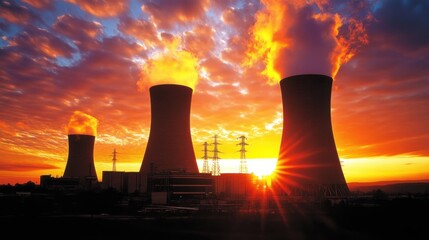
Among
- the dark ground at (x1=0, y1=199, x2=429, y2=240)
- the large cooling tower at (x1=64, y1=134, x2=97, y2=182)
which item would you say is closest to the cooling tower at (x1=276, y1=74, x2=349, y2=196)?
the dark ground at (x1=0, y1=199, x2=429, y2=240)

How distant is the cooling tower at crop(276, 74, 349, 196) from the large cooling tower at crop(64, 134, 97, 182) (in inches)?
930

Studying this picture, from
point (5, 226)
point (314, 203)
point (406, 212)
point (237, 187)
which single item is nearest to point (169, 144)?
point (314, 203)

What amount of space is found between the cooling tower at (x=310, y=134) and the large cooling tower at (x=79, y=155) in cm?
2362

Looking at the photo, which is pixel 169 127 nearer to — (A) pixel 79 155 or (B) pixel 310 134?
(B) pixel 310 134

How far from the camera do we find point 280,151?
24828 mm

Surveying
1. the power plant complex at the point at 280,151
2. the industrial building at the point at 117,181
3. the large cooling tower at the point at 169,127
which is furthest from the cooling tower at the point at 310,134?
the industrial building at the point at 117,181

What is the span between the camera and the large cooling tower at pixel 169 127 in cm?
2867

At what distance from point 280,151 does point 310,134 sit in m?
2.38

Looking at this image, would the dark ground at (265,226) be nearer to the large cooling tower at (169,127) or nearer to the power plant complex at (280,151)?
the power plant complex at (280,151)

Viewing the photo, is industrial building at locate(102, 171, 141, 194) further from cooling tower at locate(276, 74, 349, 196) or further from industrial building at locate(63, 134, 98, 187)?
cooling tower at locate(276, 74, 349, 196)

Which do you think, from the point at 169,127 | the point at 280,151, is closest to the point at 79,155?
the point at 169,127

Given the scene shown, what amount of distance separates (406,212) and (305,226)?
586 centimetres

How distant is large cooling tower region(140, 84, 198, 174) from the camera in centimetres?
2867

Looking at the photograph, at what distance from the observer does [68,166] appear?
40562 mm
